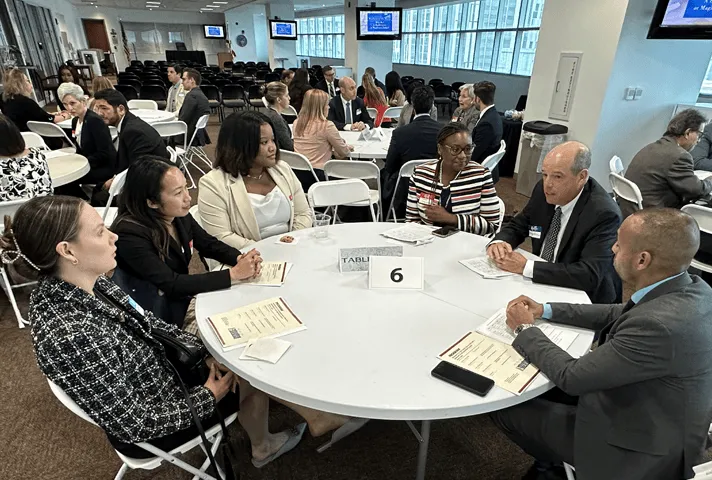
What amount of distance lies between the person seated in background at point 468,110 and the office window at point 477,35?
13.4 feet

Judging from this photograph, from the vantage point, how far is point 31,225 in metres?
1.09

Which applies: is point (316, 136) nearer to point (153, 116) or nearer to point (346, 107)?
point (346, 107)

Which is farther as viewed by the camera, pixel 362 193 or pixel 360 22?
pixel 360 22

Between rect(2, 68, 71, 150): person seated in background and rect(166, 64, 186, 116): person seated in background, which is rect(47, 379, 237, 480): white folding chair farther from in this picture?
rect(166, 64, 186, 116): person seated in background

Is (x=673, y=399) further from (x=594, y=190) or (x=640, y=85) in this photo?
(x=640, y=85)

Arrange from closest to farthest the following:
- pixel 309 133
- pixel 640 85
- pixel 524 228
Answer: pixel 524 228 < pixel 309 133 < pixel 640 85

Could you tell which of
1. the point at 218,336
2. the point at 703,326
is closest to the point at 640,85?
the point at 703,326

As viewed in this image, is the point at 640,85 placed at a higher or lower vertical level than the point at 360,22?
lower

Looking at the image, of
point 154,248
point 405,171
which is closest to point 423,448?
point 154,248

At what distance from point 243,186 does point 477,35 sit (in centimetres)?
1107

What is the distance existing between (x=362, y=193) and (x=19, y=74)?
495 cm

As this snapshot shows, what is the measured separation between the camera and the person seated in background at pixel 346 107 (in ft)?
18.6

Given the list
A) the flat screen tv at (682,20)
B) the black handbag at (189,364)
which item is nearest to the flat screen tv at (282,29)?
the flat screen tv at (682,20)

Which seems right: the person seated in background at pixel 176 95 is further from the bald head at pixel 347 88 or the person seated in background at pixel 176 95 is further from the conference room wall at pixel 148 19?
the conference room wall at pixel 148 19
